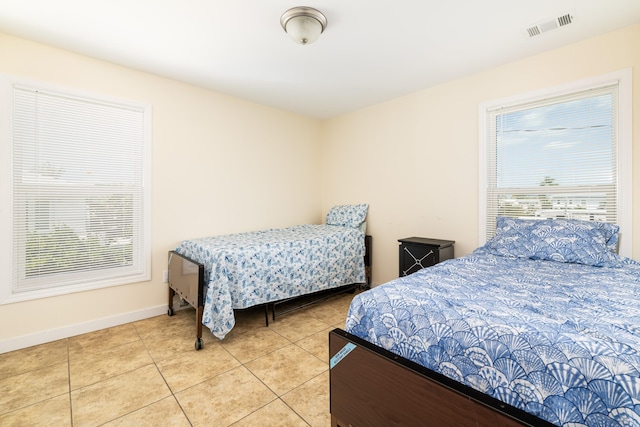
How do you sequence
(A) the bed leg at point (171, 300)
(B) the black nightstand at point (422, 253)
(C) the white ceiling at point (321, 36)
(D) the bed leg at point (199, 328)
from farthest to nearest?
(A) the bed leg at point (171, 300), (B) the black nightstand at point (422, 253), (D) the bed leg at point (199, 328), (C) the white ceiling at point (321, 36)

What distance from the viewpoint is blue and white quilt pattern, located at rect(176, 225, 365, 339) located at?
7.62 feet

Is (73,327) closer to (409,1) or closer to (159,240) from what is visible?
(159,240)

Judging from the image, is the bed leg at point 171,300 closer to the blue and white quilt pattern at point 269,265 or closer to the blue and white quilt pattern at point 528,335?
the blue and white quilt pattern at point 269,265

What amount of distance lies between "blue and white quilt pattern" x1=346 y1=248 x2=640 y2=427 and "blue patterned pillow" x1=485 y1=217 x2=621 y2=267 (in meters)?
0.34

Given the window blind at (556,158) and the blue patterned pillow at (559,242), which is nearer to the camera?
the blue patterned pillow at (559,242)

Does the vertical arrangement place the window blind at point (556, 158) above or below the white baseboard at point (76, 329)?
above

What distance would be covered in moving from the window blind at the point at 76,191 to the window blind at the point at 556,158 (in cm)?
349

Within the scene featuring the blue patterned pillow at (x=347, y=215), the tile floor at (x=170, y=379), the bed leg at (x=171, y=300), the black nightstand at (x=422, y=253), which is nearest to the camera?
the tile floor at (x=170, y=379)

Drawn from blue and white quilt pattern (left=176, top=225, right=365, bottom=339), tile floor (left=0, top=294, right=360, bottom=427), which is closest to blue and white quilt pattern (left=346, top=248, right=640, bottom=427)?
tile floor (left=0, top=294, right=360, bottom=427)

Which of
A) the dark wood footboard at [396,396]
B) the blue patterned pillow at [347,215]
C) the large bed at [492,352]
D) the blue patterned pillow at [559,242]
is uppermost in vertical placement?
the blue patterned pillow at [347,215]

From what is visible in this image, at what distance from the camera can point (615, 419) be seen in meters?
0.71

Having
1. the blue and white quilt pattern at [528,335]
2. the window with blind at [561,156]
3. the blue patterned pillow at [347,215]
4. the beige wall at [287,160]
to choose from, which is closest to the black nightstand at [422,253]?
the beige wall at [287,160]

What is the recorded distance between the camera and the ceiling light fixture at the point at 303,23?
6.22 feet

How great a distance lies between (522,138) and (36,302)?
14.5ft
